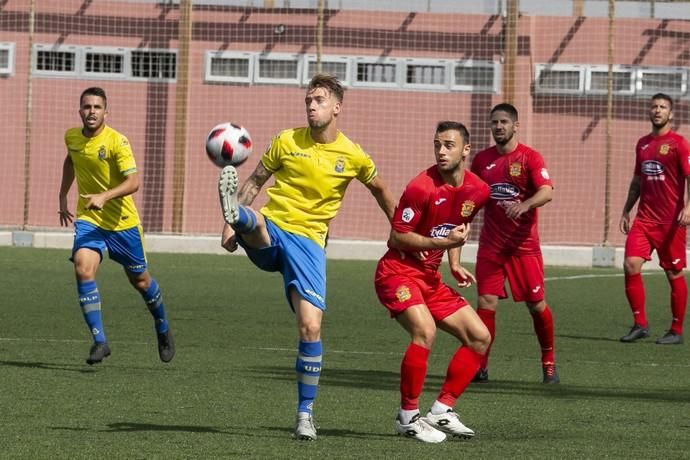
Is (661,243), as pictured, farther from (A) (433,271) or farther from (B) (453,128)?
(B) (453,128)

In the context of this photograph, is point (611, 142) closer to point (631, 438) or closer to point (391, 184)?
point (391, 184)

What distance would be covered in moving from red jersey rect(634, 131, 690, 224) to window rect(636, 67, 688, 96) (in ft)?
40.1

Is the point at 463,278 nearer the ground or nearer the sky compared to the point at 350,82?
nearer the ground

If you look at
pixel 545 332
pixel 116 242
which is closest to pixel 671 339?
pixel 545 332

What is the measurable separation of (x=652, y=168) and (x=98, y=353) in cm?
555

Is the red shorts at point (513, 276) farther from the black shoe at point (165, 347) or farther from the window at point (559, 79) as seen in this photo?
the window at point (559, 79)

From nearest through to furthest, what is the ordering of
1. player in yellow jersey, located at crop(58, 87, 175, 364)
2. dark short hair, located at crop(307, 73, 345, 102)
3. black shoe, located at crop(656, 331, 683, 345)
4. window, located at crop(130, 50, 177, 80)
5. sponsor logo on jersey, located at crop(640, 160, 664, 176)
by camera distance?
1. dark short hair, located at crop(307, 73, 345, 102)
2. player in yellow jersey, located at crop(58, 87, 175, 364)
3. black shoe, located at crop(656, 331, 683, 345)
4. sponsor logo on jersey, located at crop(640, 160, 664, 176)
5. window, located at crop(130, 50, 177, 80)

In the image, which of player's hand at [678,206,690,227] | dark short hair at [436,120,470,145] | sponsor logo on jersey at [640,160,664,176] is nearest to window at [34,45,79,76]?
sponsor logo on jersey at [640,160,664,176]

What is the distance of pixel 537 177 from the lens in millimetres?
10328

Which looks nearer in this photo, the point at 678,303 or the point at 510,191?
the point at 510,191

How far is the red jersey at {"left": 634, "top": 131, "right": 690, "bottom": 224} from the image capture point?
13398 millimetres

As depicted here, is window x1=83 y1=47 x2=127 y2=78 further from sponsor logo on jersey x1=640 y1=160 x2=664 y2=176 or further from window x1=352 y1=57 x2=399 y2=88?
sponsor logo on jersey x1=640 y1=160 x2=664 y2=176

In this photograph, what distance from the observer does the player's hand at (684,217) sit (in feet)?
42.1

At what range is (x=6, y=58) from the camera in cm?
2617
